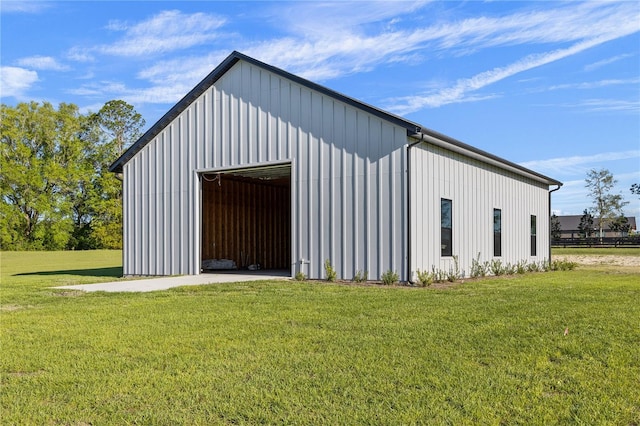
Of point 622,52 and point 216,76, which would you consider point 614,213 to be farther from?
point 216,76

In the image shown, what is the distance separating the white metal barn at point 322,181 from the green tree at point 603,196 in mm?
49880

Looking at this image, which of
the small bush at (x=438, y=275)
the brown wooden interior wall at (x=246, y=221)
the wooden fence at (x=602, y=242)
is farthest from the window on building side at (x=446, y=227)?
the wooden fence at (x=602, y=242)

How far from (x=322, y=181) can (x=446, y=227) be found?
333 cm

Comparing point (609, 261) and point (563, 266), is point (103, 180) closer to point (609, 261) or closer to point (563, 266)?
point (563, 266)

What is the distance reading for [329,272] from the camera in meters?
11.7

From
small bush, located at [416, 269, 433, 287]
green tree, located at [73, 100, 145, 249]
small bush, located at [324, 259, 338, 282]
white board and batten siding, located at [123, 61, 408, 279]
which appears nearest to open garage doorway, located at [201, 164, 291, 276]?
white board and batten siding, located at [123, 61, 408, 279]

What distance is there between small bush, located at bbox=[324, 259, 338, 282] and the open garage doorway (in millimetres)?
5832

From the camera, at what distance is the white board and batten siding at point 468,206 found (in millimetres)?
11484

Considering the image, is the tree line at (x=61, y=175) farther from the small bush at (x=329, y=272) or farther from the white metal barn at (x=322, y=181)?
the small bush at (x=329, y=272)

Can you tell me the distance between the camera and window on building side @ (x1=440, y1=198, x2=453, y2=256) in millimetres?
12422

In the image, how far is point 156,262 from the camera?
15.1 metres

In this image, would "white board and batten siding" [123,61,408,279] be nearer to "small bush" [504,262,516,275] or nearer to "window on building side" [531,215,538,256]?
"small bush" [504,262,516,275]

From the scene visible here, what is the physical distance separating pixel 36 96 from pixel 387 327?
4590 cm

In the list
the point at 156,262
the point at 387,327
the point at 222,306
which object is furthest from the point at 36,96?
the point at 387,327
